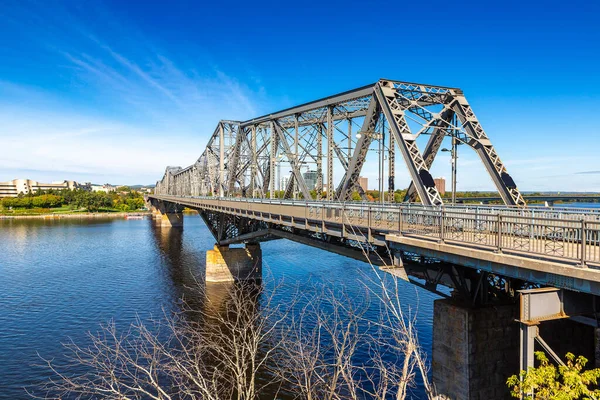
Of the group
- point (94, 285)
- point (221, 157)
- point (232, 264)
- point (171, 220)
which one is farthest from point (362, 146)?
point (171, 220)

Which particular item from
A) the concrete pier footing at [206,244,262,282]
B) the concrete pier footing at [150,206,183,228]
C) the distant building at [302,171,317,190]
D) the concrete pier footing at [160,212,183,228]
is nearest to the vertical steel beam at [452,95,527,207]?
the distant building at [302,171,317,190]

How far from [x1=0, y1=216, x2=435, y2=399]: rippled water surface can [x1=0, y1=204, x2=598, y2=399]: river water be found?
2.3 inches

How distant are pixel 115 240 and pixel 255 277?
4323 centimetres

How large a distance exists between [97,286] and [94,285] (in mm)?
588

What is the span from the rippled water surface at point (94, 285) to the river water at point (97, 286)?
6 cm

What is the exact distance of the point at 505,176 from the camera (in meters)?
18.3

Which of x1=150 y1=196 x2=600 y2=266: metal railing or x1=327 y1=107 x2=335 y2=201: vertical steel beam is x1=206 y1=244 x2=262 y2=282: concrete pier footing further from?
x1=150 y1=196 x2=600 y2=266: metal railing

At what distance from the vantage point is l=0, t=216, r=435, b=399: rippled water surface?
2181cm

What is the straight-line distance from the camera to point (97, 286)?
34.5m

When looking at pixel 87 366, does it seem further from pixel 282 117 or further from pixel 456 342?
pixel 282 117

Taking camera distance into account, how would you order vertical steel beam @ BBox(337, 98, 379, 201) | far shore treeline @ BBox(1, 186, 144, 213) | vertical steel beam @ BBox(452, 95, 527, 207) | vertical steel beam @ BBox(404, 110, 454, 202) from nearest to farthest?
vertical steel beam @ BBox(452, 95, 527, 207), vertical steel beam @ BBox(337, 98, 379, 201), vertical steel beam @ BBox(404, 110, 454, 202), far shore treeline @ BBox(1, 186, 144, 213)

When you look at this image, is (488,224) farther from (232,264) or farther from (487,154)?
(232,264)

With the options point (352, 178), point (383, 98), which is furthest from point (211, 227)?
point (383, 98)

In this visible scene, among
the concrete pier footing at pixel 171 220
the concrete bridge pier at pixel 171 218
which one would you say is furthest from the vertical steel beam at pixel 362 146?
the concrete pier footing at pixel 171 220
